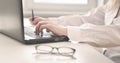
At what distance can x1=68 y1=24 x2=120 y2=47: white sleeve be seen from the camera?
1.00 m

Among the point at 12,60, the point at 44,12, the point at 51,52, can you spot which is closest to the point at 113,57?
the point at 51,52

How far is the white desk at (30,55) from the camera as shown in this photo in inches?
28.5

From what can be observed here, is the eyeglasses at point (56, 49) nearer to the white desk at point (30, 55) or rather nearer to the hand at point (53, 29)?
the white desk at point (30, 55)

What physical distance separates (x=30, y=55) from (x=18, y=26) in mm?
205

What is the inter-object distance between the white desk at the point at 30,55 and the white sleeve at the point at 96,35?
2.9 inches

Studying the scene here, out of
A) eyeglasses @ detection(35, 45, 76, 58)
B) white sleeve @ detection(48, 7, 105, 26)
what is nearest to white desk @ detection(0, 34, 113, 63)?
eyeglasses @ detection(35, 45, 76, 58)

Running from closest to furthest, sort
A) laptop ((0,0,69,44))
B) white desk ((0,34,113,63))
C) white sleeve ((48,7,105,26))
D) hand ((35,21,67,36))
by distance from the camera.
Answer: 1. white desk ((0,34,113,63))
2. laptop ((0,0,69,44))
3. hand ((35,21,67,36))
4. white sleeve ((48,7,105,26))

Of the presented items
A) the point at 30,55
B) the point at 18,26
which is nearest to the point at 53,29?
the point at 18,26

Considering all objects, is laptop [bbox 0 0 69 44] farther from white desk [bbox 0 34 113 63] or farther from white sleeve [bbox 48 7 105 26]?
white sleeve [bbox 48 7 105 26]

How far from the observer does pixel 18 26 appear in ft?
3.10

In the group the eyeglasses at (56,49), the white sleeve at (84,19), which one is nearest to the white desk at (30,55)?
the eyeglasses at (56,49)

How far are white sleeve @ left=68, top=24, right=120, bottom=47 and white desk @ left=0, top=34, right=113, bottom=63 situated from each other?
2.9 inches

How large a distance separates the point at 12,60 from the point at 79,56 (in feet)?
0.72

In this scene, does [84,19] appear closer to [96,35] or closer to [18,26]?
[96,35]
